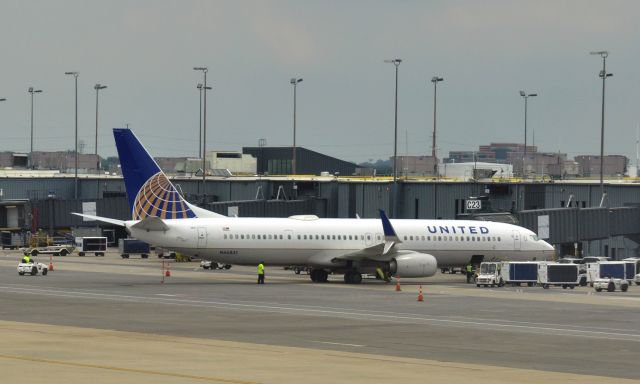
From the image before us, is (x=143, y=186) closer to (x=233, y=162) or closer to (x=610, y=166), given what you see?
(x=610, y=166)

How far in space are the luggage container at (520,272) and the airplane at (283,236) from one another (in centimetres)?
422

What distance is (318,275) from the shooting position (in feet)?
254

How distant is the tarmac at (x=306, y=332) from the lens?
3212 cm

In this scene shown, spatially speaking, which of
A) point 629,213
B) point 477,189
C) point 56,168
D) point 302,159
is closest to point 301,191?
point 477,189

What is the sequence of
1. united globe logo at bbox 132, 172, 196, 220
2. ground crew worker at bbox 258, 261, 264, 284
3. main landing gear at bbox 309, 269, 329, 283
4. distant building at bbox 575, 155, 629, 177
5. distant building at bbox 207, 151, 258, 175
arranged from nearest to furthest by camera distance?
ground crew worker at bbox 258, 261, 264, 284, united globe logo at bbox 132, 172, 196, 220, main landing gear at bbox 309, 269, 329, 283, distant building at bbox 575, 155, 629, 177, distant building at bbox 207, 151, 258, 175

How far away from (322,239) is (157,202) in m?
9.82

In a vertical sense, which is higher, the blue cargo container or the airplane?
the airplane

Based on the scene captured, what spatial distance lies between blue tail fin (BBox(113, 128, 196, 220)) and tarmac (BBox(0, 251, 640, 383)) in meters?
4.07

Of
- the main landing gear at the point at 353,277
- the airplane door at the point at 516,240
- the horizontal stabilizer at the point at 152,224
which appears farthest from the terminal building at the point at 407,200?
the horizontal stabilizer at the point at 152,224

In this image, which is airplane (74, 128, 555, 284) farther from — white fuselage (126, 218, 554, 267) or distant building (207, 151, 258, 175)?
distant building (207, 151, 258, 175)

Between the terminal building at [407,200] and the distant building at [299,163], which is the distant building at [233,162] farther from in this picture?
the terminal building at [407,200]

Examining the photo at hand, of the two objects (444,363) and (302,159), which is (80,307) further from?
(302,159)

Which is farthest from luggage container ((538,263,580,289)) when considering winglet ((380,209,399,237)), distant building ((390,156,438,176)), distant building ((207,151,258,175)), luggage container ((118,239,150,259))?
distant building ((207,151,258,175))

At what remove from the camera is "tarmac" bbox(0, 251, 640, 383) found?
32.1 metres
